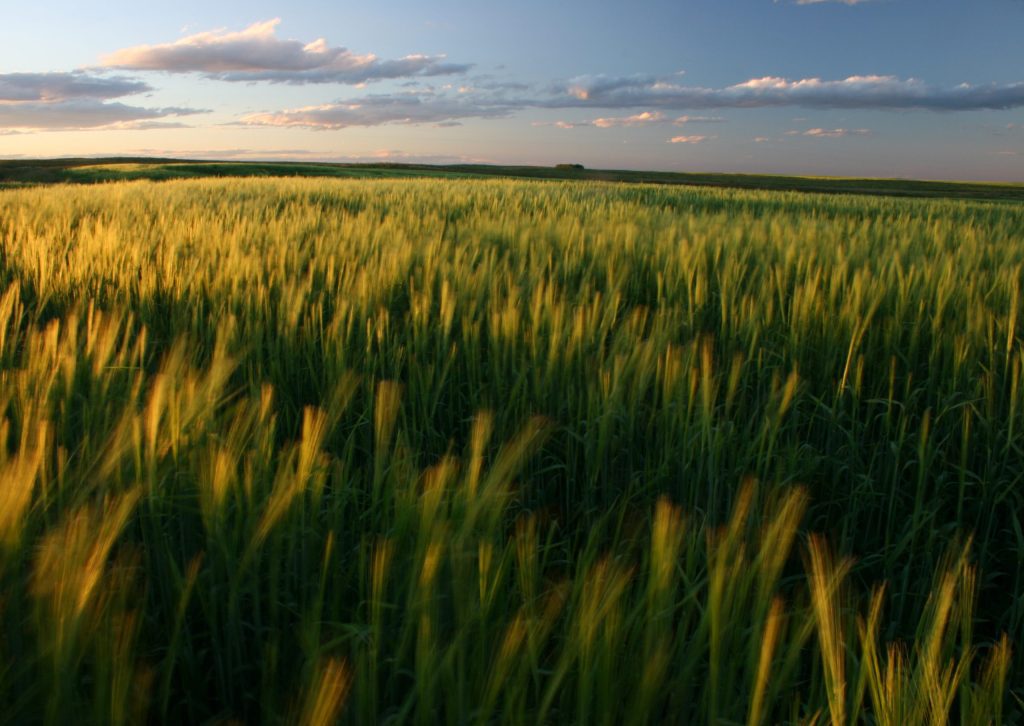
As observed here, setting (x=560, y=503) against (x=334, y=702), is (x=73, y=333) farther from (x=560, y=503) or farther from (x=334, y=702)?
(x=334, y=702)

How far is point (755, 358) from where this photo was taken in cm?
212

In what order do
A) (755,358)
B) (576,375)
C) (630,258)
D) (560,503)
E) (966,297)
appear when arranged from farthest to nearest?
(630,258), (966,297), (755,358), (576,375), (560,503)

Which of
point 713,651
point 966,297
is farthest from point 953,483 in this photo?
point 713,651

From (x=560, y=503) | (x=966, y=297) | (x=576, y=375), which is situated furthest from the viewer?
(x=966, y=297)

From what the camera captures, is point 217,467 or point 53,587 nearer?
point 53,587

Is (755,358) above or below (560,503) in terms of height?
above

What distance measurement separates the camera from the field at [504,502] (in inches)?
27.1

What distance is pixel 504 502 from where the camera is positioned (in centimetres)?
100

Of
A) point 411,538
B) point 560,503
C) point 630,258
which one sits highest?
point 630,258

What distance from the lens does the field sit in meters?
0.69

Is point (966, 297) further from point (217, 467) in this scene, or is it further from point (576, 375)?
point (217, 467)

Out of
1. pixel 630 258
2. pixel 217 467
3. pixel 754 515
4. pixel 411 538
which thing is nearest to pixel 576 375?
pixel 754 515

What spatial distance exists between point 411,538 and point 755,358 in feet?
4.85

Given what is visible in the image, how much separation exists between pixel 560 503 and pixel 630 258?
6.02 ft
